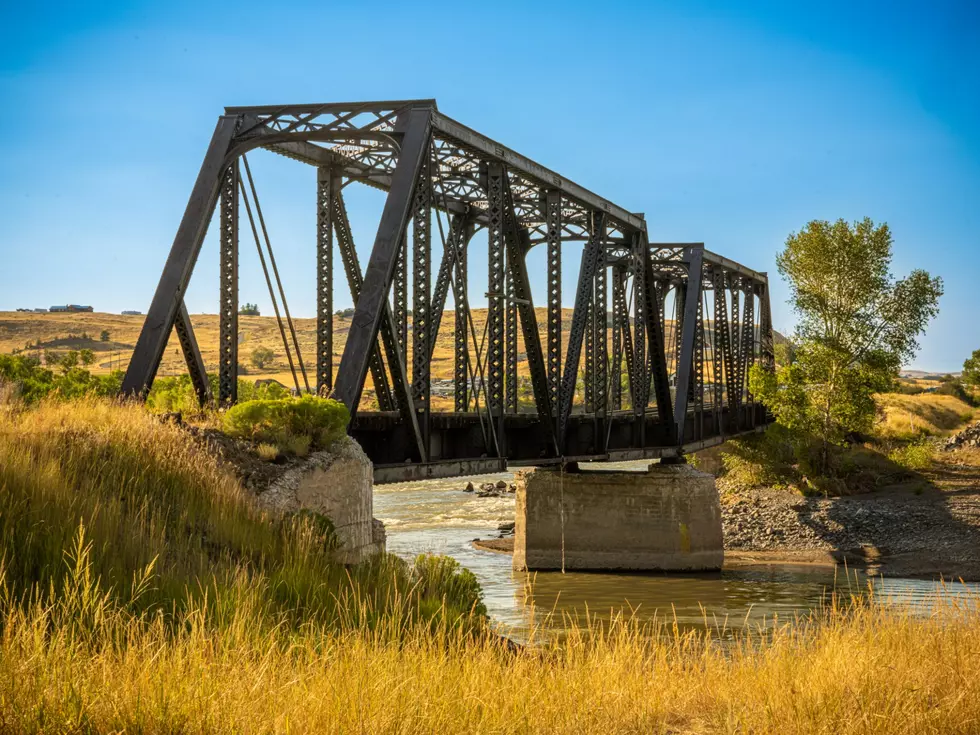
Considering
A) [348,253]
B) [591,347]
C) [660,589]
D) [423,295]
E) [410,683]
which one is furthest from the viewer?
[660,589]

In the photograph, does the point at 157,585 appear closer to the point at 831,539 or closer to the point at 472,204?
the point at 472,204

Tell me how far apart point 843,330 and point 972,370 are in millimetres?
61305

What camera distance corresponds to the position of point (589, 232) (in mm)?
28406

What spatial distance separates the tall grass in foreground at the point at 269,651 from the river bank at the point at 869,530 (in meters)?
23.9

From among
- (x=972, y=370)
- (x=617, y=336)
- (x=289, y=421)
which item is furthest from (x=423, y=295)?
(x=972, y=370)

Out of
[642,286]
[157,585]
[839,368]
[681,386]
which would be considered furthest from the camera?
[839,368]

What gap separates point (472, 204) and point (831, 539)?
19650 millimetres

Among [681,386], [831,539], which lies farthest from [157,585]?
[831,539]

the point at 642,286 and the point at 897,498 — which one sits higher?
the point at 642,286

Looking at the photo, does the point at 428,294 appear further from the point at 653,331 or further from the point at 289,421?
the point at 653,331

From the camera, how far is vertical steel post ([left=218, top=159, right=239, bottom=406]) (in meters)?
16.9

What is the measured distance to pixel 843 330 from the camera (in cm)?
4594

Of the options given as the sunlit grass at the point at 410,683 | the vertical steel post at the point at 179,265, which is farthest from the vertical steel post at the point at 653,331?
the sunlit grass at the point at 410,683

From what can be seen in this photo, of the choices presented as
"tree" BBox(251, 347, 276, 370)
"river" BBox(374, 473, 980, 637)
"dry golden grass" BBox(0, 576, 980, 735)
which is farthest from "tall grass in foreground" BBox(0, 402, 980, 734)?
"tree" BBox(251, 347, 276, 370)
